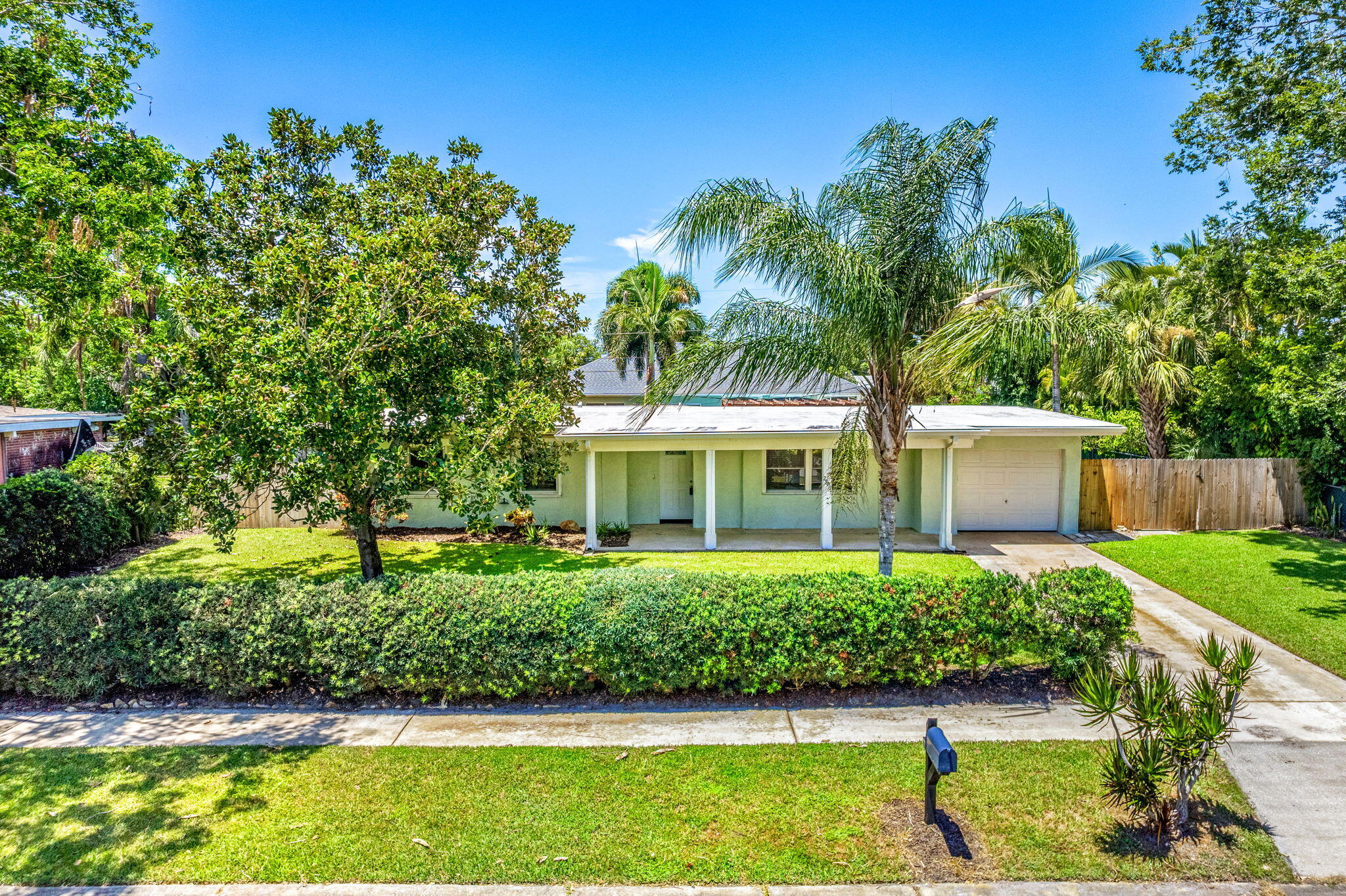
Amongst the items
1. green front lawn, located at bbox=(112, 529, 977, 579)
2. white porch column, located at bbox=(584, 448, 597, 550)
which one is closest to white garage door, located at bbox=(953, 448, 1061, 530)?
green front lawn, located at bbox=(112, 529, 977, 579)

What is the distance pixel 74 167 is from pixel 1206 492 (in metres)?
20.9

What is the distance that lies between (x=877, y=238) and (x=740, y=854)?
634cm

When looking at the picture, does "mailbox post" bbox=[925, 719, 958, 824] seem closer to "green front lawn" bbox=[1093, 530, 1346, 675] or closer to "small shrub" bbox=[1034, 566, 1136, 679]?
"small shrub" bbox=[1034, 566, 1136, 679]

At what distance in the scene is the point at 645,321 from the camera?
1084 inches

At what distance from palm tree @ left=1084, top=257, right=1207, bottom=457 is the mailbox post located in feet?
43.6

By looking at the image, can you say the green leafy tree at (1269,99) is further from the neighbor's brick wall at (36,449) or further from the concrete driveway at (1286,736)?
the neighbor's brick wall at (36,449)

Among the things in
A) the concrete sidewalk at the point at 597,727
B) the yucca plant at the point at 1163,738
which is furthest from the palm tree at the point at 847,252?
the yucca plant at the point at 1163,738

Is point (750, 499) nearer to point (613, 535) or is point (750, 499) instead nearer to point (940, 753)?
point (613, 535)

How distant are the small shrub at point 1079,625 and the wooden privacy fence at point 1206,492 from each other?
31.3ft

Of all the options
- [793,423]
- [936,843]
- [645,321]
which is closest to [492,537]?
[793,423]

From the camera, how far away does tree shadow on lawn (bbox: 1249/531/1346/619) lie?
907 centimetres

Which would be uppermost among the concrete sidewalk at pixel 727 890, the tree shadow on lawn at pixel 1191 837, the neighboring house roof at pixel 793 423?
the neighboring house roof at pixel 793 423

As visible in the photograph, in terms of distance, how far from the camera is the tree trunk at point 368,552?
32.1ft

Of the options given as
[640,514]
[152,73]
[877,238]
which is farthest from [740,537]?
[152,73]
